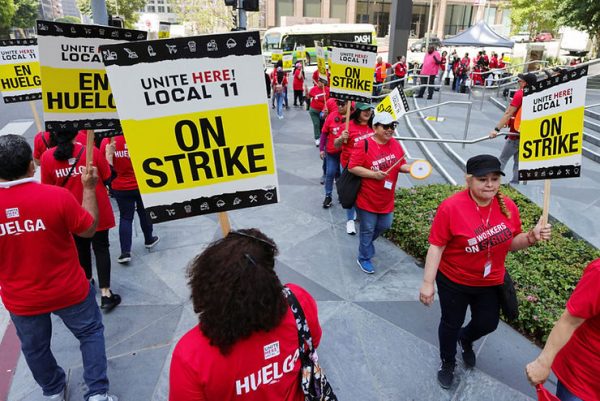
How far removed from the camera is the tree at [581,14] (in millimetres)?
19031

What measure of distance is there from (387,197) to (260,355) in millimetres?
3368

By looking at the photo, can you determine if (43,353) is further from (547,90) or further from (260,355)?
(547,90)

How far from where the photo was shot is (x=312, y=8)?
55.8 m

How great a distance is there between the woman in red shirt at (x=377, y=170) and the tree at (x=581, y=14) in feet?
65.6

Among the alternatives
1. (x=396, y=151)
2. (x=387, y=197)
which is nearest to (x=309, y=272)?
(x=387, y=197)

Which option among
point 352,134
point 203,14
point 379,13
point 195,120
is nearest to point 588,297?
point 195,120

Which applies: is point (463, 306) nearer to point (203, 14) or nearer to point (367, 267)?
point (367, 267)

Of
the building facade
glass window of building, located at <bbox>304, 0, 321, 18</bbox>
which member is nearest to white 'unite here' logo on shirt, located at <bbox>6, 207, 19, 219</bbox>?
the building facade

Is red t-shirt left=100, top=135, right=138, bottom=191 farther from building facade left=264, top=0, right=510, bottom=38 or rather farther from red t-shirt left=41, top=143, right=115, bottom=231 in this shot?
building facade left=264, top=0, right=510, bottom=38

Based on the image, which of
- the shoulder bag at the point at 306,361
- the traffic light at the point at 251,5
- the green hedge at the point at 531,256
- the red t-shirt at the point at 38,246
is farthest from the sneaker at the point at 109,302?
the traffic light at the point at 251,5

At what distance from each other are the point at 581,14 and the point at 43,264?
23.9 metres

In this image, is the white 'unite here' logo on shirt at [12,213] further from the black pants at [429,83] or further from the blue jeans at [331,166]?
the black pants at [429,83]

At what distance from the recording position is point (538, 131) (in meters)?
3.11

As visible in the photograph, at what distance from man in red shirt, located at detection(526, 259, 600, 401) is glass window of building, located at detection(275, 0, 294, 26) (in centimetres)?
5779
